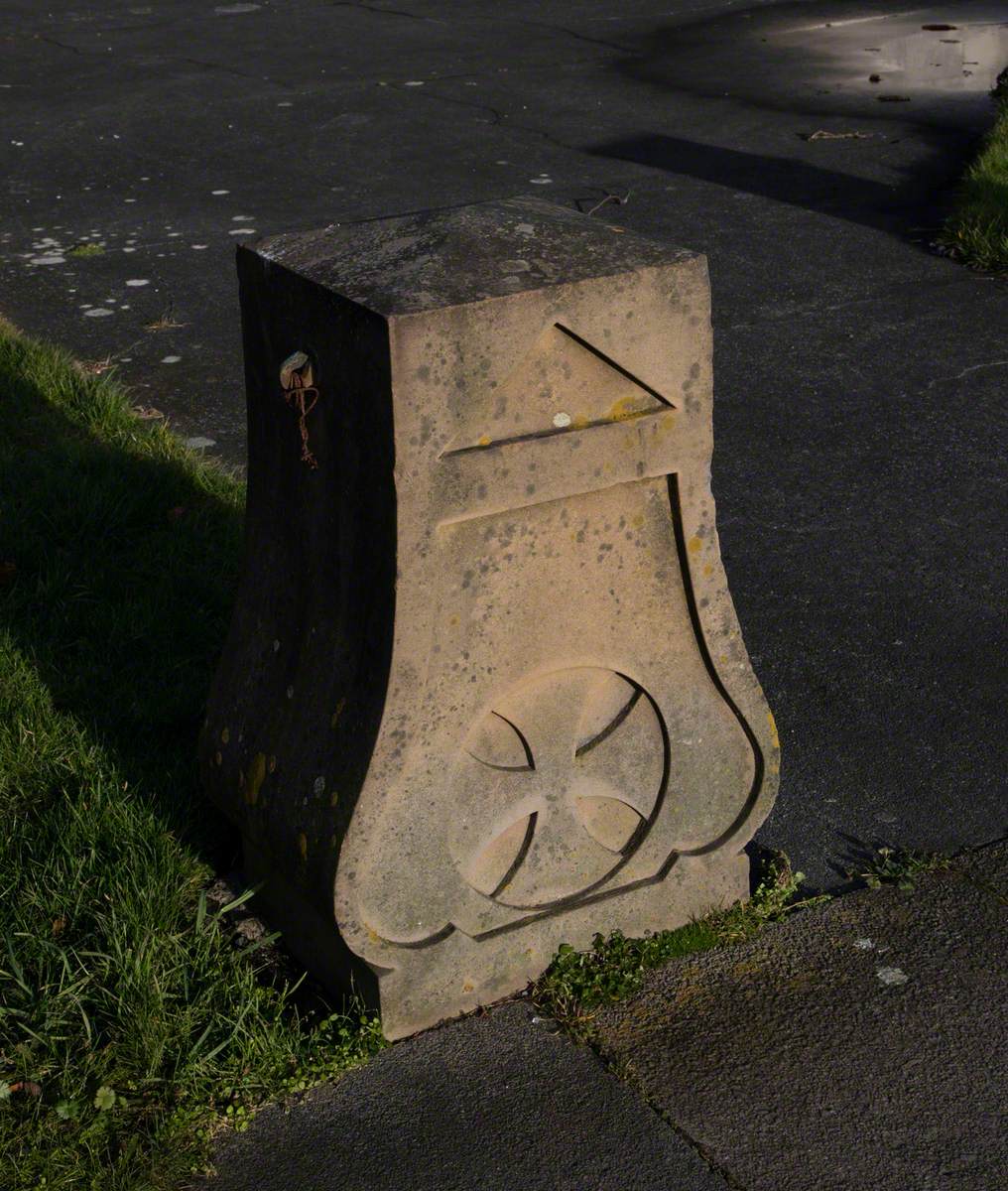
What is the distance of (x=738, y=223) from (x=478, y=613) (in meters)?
5.84

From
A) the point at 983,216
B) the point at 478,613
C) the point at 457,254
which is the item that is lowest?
the point at 983,216

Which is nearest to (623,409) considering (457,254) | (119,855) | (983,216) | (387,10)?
(457,254)

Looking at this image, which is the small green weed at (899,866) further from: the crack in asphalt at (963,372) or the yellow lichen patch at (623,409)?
the crack in asphalt at (963,372)

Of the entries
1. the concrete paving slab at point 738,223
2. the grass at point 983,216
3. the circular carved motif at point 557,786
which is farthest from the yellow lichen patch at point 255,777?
the grass at point 983,216

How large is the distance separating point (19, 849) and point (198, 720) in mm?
656

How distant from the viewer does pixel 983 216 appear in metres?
7.42

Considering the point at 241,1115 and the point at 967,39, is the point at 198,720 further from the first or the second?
the point at 967,39

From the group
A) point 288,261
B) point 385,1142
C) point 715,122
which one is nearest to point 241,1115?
point 385,1142

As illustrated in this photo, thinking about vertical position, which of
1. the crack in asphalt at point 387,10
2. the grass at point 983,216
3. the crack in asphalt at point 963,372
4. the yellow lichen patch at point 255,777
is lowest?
the crack in asphalt at point 387,10

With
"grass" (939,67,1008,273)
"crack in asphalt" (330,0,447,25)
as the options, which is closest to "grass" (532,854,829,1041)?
"grass" (939,67,1008,273)

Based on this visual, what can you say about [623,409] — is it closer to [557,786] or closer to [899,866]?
[557,786]

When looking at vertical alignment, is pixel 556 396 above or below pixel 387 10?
above

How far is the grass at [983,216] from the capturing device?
716cm

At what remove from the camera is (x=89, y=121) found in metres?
10.5
